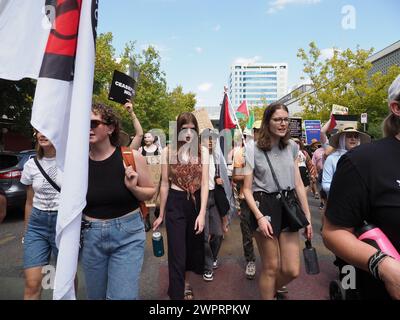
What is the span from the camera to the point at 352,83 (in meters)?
27.5

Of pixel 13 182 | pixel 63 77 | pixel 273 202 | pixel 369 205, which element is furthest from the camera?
pixel 13 182

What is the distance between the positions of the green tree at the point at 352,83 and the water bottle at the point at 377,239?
25624 millimetres

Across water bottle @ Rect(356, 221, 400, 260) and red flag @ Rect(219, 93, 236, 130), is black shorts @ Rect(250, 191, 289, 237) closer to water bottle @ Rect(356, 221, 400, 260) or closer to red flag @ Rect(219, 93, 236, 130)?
water bottle @ Rect(356, 221, 400, 260)

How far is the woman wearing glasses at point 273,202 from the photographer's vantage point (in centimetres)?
309

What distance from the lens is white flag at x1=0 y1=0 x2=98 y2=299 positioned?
5.74 feet

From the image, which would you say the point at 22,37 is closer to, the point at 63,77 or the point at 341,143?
the point at 63,77

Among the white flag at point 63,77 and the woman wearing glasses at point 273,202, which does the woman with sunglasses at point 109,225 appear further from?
the woman wearing glasses at point 273,202

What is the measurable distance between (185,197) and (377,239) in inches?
86.4

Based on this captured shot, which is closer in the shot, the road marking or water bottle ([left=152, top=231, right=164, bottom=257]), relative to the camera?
water bottle ([left=152, top=231, right=164, bottom=257])

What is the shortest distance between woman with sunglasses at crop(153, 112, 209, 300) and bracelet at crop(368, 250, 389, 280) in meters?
2.03

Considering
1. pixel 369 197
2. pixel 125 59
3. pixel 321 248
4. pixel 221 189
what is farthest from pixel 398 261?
pixel 125 59

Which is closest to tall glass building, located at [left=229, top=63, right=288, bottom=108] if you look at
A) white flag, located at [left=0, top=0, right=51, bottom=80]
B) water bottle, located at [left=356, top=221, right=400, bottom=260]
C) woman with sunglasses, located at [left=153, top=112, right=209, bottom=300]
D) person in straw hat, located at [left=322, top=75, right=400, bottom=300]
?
woman with sunglasses, located at [left=153, top=112, right=209, bottom=300]

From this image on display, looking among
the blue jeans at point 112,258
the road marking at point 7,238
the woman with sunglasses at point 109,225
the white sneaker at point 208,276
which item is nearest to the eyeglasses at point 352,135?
the white sneaker at point 208,276

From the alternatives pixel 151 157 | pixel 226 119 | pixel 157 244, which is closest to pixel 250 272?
pixel 157 244
